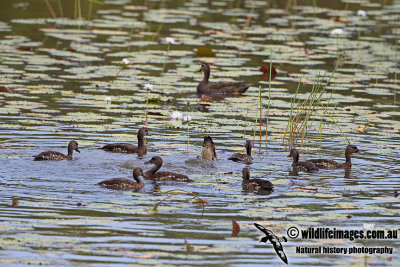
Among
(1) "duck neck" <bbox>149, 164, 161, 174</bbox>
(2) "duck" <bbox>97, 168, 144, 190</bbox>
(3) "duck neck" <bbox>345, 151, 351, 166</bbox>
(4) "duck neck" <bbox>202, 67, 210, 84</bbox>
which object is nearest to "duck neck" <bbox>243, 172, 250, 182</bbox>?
(1) "duck neck" <bbox>149, 164, 161, 174</bbox>

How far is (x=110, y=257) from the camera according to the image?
799cm

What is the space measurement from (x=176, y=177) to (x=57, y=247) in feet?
11.4

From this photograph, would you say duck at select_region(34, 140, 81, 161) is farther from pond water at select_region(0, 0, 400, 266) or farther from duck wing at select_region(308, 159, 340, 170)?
duck wing at select_region(308, 159, 340, 170)

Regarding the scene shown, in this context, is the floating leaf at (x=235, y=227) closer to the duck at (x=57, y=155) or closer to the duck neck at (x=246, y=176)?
the duck neck at (x=246, y=176)

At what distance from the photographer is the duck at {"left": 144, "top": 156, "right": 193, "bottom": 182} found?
1152cm

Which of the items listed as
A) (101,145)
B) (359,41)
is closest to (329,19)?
(359,41)

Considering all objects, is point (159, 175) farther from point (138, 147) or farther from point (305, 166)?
point (305, 166)

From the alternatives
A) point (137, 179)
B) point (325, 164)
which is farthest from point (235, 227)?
point (325, 164)

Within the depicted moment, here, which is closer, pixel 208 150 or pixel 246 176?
pixel 246 176

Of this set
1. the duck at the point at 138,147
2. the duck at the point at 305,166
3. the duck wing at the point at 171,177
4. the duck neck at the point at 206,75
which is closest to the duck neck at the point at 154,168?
the duck wing at the point at 171,177

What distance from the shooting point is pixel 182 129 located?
15047 mm

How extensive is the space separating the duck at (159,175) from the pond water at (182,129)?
202 mm

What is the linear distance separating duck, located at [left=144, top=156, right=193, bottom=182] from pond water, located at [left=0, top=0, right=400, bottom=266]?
20 cm

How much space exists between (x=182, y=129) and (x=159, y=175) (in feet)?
11.2
